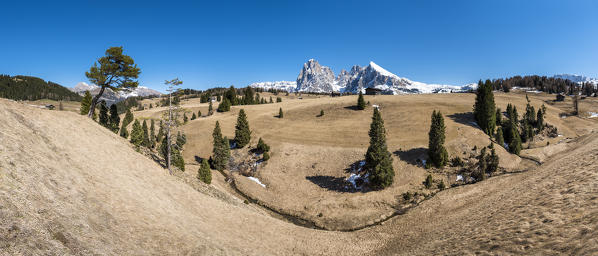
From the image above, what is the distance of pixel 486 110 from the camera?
61844 mm

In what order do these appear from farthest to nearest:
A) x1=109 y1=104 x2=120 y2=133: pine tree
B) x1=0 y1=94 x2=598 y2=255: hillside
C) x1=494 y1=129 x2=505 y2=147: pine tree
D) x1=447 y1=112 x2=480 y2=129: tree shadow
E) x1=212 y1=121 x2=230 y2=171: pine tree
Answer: x1=447 y1=112 x2=480 y2=129: tree shadow → x1=494 y1=129 x2=505 y2=147: pine tree → x1=212 y1=121 x2=230 y2=171: pine tree → x1=109 y1=104 x2=120 y2=133: pine tree → x1=0 y1=94 x2=598 y2=255: hillside

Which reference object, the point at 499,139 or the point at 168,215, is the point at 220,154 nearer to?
the point at 168,215

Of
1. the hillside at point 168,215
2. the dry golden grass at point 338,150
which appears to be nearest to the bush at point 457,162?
the dry golden grass at point 338,150

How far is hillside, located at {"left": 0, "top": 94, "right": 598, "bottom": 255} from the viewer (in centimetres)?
1059

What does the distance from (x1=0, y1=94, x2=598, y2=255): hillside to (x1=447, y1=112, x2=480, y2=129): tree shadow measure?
40557 millimetres

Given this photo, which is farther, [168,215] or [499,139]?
[499,139]

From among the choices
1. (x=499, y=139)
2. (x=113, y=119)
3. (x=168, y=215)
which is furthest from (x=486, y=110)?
(x=113, y=119)

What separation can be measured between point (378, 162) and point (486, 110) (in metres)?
41.8

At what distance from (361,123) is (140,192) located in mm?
63051

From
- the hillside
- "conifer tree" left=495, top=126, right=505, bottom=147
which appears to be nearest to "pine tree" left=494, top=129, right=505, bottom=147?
"conifer tree" left=495, top=126, right=505, bottom=147

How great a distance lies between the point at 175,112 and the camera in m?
32.6

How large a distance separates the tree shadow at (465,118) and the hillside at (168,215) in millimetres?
40557

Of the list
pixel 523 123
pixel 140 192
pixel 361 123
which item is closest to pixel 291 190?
pixel 140 192

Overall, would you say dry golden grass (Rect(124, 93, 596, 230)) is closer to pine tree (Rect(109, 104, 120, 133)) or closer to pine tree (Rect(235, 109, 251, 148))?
pine tree (Rect(235, 109, 251, 148))
